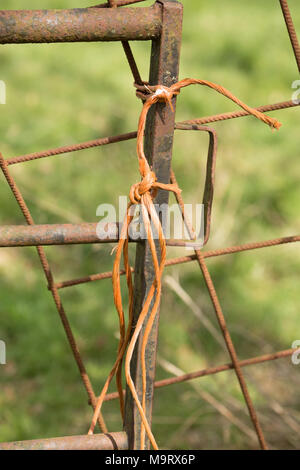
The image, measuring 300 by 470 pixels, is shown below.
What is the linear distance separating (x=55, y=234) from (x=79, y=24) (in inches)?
10.9

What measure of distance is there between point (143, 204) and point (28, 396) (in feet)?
4.05

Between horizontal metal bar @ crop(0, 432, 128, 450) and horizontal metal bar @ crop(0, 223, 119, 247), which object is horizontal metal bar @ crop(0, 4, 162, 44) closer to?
horizontal metal bar @ crop(0, 223, 119, 247)

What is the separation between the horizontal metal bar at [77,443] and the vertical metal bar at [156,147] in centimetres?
2

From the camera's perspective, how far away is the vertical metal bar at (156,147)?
824mm

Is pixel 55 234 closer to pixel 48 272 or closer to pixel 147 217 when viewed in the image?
pixel 147 217

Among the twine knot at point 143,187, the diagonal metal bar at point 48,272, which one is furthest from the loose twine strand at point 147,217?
the diagonal metal bar at point 48,272

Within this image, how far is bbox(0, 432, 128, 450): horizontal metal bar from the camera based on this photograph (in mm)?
941

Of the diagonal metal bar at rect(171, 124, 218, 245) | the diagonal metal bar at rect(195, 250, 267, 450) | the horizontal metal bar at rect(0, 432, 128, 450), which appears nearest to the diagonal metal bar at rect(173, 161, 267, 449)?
the diagonal metal bar at rect(195, 250, 267, 450)

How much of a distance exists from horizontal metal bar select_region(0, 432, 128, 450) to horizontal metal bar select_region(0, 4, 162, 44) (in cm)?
56

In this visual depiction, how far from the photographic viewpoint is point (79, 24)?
31.9 inches

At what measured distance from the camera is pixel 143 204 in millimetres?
854

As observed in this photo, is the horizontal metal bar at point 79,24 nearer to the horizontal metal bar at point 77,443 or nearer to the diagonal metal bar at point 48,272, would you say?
the diagonal metal bar at point 48,272

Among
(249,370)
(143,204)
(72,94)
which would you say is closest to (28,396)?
(249,370)
